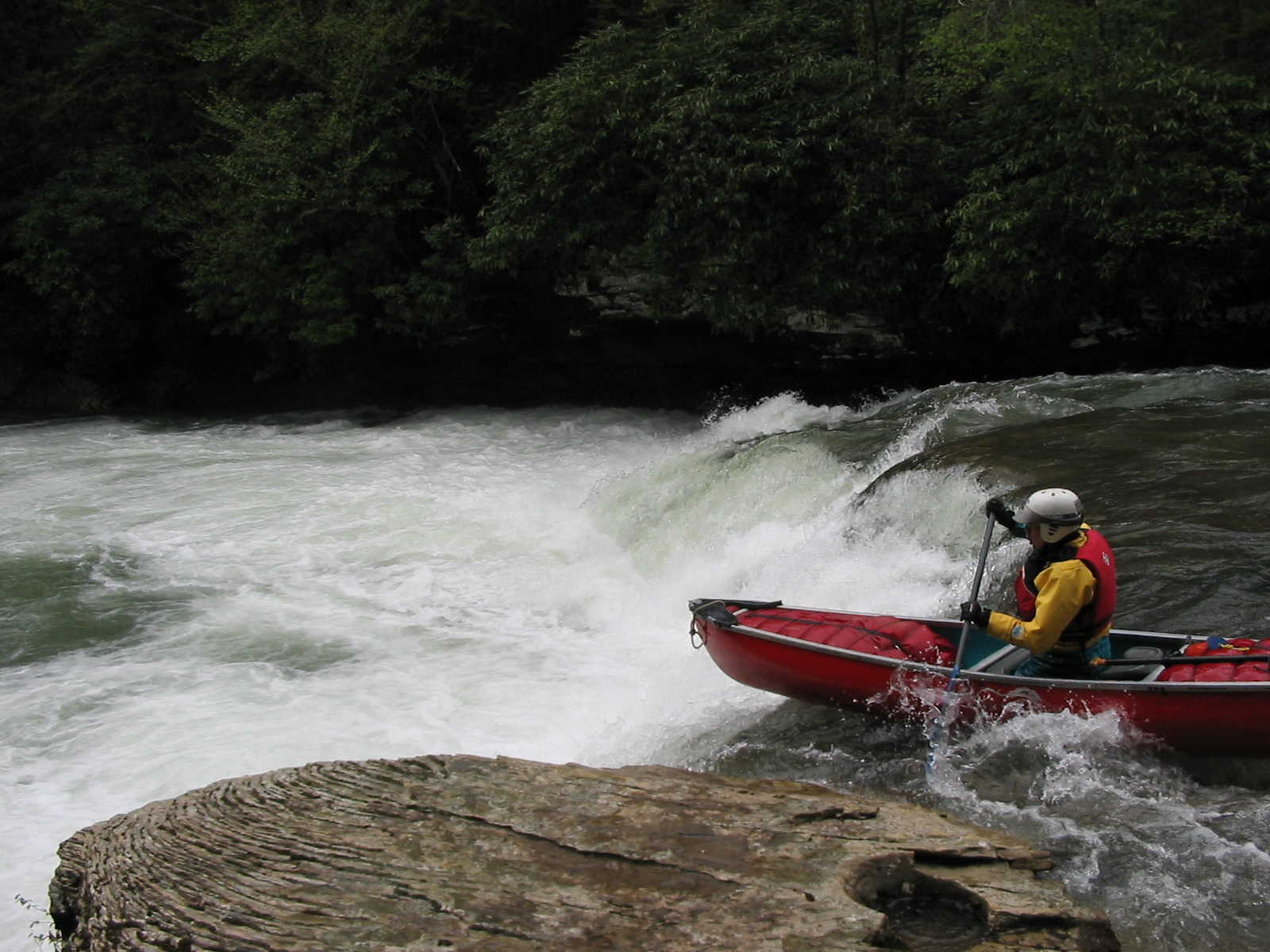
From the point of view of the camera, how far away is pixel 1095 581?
4.55 m

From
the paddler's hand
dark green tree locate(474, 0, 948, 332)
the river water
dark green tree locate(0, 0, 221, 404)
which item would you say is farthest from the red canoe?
dark green tree locate(0, 0, 221, 404)

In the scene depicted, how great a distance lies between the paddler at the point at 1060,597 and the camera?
4.52 m

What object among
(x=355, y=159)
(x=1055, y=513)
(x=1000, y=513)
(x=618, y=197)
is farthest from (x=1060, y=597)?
(x=355, y=159)

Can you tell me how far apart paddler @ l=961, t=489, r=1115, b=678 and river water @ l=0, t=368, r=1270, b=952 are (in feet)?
1.01

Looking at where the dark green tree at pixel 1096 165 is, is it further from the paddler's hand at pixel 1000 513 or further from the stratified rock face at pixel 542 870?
the stratified rock face at pixel 542 870

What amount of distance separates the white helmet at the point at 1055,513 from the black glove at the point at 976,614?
16.9 inches

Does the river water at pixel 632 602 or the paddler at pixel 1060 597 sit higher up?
the paddler at pixel 1060 597

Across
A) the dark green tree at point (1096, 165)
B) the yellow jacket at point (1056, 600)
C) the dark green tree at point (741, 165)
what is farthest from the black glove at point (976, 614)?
the dark green tree at point (741, 165)

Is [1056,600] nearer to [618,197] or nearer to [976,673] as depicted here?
[976,673]

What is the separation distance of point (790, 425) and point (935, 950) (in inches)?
334

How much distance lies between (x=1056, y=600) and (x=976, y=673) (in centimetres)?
50

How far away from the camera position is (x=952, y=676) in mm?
4773

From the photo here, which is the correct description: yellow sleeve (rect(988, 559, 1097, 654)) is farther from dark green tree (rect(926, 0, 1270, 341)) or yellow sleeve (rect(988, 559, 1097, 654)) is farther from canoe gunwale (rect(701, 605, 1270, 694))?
dark green tree (rect(926, 0, 1270, 341))

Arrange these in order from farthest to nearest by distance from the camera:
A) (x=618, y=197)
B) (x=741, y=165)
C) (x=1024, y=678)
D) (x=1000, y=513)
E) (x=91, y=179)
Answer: (x=91, y=179) → (x=618, y=197) → (x=741, y=165) → (x=1000, y=513) → (x=1024, y=678)
